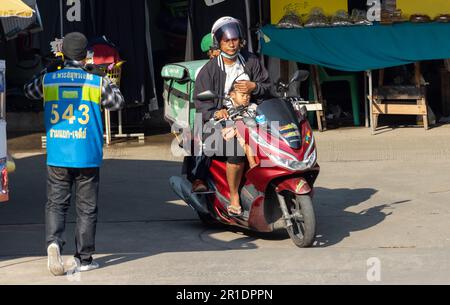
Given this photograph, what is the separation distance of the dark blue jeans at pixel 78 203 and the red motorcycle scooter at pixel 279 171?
53.5 inches

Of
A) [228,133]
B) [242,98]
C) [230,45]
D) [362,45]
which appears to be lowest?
[228,133]

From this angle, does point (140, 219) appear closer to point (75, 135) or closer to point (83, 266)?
point (83, 266)

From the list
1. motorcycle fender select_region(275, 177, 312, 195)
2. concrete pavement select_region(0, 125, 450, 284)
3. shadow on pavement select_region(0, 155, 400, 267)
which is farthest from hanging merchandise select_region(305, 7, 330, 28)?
motorcycle fender select_region(275, 177, 312, 195)

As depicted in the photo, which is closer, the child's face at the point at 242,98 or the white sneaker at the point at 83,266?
the white sneaker at the point at 83,266

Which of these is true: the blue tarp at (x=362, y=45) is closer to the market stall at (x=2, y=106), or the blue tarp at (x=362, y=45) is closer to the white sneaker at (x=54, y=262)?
the market stall at (x=2, y=106)

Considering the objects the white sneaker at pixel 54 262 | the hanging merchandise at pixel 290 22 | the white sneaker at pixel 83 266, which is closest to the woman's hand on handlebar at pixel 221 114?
the white sneaker at pixel 83 266

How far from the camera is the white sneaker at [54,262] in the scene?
7.21 meters

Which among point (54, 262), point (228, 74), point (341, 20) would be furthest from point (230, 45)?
point (341, 20)

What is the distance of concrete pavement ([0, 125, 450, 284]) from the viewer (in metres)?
7.31

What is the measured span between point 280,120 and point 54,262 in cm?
220

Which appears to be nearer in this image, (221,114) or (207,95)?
(207,95)

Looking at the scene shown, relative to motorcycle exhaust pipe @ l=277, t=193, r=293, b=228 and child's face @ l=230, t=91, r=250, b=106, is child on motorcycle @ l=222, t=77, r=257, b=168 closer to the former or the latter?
child's face @ l=230, t=91, r=250, b=106

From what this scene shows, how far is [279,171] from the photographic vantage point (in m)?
8.17

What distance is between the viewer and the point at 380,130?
45.8 feet
